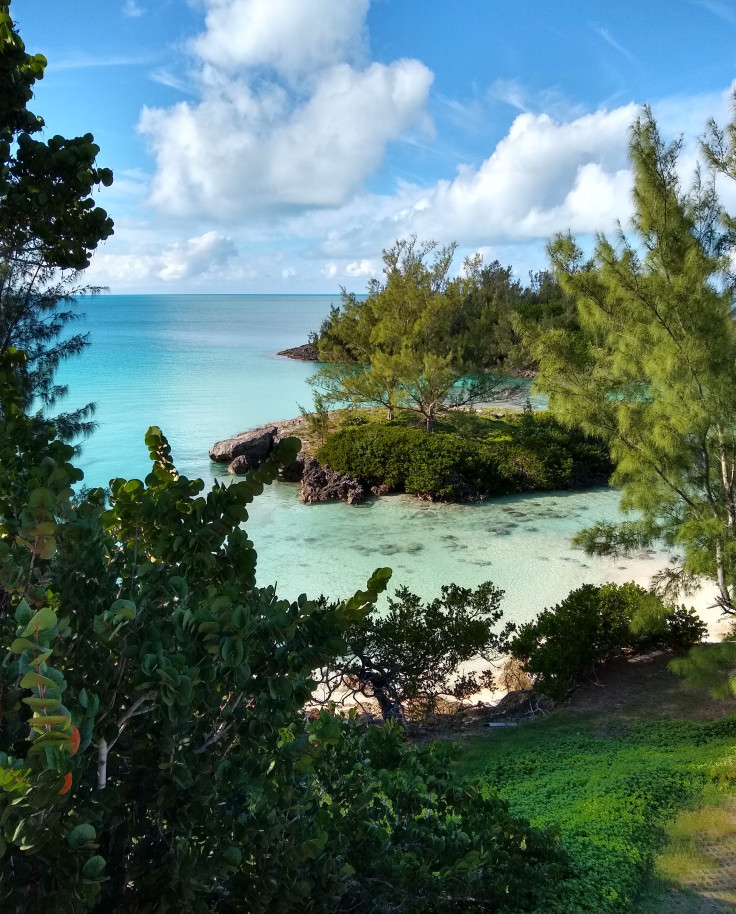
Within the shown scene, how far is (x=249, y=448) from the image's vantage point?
2155 centimetres

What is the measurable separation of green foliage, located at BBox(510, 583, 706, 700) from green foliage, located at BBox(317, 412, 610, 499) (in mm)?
9129

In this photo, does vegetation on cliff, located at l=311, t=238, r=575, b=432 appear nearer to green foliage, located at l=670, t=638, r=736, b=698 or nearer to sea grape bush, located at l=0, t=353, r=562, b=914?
green foliage, located at l=670, t=638, r=736, b=698

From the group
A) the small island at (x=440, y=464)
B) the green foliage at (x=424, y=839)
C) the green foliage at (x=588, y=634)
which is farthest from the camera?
the small island at (x=440, y=464)

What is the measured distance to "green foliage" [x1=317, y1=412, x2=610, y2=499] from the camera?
18.5 metres

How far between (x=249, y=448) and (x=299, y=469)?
2.16 m

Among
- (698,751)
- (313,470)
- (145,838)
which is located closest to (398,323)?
(313,470)

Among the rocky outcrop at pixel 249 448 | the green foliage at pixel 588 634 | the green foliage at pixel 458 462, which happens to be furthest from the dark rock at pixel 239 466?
the green foliage at pixel 588 634

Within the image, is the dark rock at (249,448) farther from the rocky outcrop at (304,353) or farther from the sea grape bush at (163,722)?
the rocky outcrop at (304,353)

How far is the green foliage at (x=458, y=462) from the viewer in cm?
1847

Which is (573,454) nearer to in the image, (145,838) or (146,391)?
(145,838)

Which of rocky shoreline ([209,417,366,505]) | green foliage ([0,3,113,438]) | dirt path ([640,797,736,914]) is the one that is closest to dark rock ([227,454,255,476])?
rocky shoreline ([209,417,366,505])

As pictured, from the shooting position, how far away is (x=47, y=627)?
137cm

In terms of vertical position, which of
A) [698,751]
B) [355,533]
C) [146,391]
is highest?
[146,391]

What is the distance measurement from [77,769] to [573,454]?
1962cm
